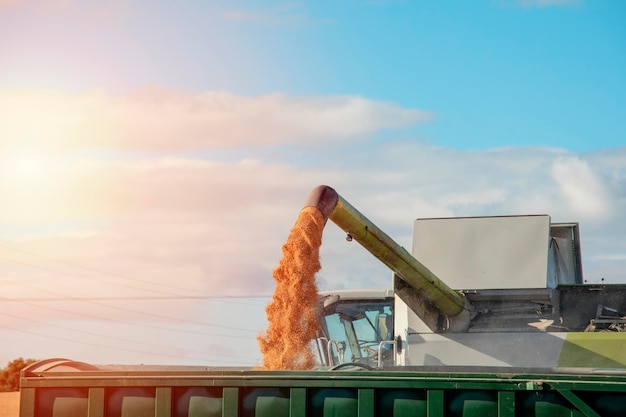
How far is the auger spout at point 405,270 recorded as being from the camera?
9969mm

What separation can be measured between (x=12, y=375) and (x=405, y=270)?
791 inches

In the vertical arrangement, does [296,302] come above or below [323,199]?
below

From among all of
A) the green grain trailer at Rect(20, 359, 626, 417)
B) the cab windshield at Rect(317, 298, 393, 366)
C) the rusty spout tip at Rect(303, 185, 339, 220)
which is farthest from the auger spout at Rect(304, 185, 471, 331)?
the green grain trailer at Rect(20, 359, 626, 417)

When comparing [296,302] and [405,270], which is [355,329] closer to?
[405,270]

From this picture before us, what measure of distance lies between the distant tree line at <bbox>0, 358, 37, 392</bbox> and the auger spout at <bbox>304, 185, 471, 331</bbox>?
18412 mm

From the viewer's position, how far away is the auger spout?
32.7 ft

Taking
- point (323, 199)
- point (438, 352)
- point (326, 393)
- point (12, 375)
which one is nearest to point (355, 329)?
point (438, 352)

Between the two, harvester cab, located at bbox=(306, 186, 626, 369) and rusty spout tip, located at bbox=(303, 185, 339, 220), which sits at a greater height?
rusty spout tip, located at bbox=(303, 185, 339, 220)

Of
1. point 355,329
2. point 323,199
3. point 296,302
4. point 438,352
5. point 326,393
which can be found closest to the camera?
point 326,393

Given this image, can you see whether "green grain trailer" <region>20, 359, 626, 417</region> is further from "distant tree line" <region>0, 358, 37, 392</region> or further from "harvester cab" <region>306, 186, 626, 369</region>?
"distant tree line" <region>0, 358, 37, 392</region>

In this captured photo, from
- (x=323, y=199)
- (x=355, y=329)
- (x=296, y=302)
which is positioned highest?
(x=323, y=199)

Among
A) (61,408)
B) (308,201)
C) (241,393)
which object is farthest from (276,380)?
(308,201)

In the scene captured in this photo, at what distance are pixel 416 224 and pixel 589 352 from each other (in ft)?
8.08

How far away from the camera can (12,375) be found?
2794 cm
